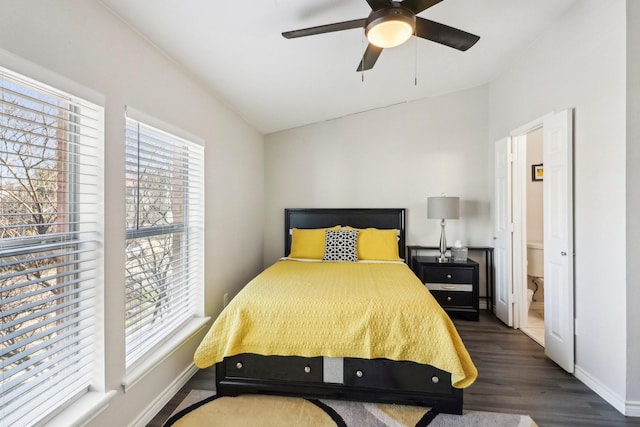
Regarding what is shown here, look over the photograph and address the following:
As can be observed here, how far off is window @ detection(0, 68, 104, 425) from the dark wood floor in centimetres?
77

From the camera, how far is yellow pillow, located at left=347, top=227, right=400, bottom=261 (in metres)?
3.43

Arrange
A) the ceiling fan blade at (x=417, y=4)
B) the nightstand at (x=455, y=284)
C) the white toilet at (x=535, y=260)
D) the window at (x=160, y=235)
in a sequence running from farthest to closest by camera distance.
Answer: the white toilet at (x=535, y=260)
the nightstand at (x=455, y=284)
the window at (x=160, y=235)
the ceiling fan blade at (x=417, y=4)

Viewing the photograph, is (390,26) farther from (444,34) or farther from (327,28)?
(444,34)

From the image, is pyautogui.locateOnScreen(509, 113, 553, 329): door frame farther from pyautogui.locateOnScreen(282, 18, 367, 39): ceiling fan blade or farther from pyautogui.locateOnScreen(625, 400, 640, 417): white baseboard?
pyautogui.locateOnScreen(282, 18, 367, 39): ceiling fan blade

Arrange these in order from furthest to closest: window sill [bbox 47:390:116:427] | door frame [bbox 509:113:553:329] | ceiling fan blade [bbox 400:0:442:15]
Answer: door frame [bbox 509:113:553:329] < ceiling fan blade [bbox 400:0:442:15] < window sill [bbox 47:390:116:427]

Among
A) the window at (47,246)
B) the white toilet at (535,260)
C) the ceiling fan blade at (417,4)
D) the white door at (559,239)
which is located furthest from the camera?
the white toilet at (535,260)

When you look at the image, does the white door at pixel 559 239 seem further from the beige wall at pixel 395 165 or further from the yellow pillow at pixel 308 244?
the yellow pillow at pixel 308 244

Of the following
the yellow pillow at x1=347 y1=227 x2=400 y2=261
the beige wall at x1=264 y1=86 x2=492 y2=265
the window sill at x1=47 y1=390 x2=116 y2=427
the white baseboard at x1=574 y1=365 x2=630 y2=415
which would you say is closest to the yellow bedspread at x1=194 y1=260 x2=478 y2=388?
the window sill at x1=47 y1=390 x2=116 y2=427

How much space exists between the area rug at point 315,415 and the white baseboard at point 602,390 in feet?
2.09

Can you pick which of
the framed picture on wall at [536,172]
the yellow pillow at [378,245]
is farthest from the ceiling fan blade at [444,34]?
the framed picture on wall at [536,172]

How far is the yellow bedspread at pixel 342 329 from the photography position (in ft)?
5.87

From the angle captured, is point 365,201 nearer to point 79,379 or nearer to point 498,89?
point 498,89

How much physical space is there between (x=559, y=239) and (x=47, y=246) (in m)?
3.39

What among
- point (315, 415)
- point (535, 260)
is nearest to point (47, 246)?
point (315, 415)
